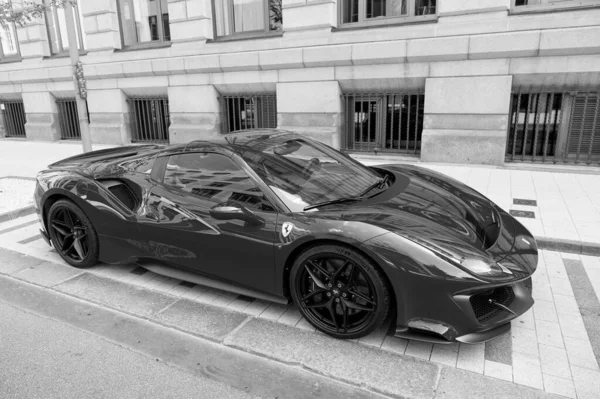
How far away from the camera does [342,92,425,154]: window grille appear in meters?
10.1

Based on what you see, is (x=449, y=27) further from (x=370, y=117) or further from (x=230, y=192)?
(x=230, y=192)

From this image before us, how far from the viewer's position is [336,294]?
3.00 meters

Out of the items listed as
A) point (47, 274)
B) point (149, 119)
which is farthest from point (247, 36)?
point (47, 274)

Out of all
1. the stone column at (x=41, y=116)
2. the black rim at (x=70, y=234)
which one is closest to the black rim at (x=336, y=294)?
the black rim at (x=70, y=234)

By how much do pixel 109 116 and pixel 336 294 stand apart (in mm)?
13034

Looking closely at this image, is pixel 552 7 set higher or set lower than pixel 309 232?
higher

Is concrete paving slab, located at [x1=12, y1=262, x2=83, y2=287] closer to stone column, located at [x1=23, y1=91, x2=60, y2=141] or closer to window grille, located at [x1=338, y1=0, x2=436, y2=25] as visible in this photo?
window grille, located at [x1=338, y1=0, x2=436, y2=25]

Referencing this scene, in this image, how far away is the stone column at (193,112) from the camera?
12.0m

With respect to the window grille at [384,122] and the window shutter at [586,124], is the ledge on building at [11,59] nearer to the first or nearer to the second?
the window grille at [384,122]

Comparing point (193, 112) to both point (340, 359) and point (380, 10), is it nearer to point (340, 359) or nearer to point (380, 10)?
point (380, 10)

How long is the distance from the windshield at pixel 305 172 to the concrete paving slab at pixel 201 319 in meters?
1.08

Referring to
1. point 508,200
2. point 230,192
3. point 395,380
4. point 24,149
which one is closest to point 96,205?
point 230,192

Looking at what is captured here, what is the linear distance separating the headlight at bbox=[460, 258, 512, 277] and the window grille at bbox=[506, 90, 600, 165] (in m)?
7.51

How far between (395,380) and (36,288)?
3.50m
